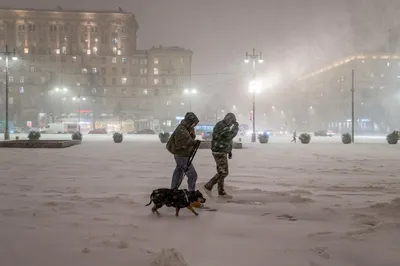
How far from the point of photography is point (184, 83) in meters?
110

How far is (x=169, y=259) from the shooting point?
16.0 feet

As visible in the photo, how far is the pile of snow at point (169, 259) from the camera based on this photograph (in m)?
4.79

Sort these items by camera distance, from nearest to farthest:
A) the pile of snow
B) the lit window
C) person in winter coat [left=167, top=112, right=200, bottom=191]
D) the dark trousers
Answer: the pile of snow, person in winter coat [left=167, top=112, right=200, bottom=191], the dark trousers, the lit window

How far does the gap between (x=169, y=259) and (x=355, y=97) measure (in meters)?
93.4

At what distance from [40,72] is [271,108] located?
66994 millimetres

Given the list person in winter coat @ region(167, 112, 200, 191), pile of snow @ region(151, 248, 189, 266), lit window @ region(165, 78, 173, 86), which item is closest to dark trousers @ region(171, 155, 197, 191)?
person in winter coat @ region(167, 112, 200, 191)

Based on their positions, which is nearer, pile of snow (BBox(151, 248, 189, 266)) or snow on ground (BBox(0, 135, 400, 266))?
pile of snow (BBox(151, 248, 189, 266))

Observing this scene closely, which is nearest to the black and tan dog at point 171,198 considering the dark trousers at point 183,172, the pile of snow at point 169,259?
the dark trousers at point 183,172

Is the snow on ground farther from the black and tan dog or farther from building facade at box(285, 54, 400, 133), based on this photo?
building facade at box(285, 54, 400, 133)

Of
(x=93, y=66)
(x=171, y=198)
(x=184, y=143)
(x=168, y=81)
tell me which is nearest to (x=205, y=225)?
(x=171, y=198)

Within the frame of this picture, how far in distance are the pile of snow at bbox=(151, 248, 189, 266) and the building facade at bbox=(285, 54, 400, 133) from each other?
87.8 m

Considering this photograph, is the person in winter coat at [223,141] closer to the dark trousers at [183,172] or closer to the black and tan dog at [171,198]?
the dark trousers at [183,172]

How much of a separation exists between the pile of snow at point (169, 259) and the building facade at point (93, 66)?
9684 cm

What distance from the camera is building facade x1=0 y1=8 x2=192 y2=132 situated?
333ft
